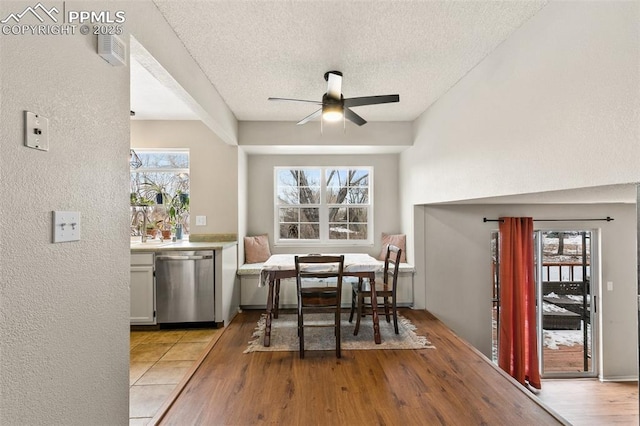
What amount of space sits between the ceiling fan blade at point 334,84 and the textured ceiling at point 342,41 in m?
0.13

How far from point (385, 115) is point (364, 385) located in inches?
125

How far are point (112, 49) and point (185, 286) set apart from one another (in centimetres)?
277

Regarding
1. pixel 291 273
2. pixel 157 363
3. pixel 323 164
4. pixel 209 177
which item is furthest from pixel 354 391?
pixel 323 164

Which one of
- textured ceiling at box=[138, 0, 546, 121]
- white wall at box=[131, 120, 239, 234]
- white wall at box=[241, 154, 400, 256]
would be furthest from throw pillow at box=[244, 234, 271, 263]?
textured ceiling at box=[138, 0, 546, 121]

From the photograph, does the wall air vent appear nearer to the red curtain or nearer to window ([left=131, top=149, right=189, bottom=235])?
window ([left=131, top=149, right=189, bottom=235])

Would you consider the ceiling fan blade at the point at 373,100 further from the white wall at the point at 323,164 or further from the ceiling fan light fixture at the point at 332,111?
the white wall at the point at 323,164

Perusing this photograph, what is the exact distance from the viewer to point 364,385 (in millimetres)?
2400

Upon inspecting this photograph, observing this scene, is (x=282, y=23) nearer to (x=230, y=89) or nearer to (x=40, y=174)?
(x=230, y=89)

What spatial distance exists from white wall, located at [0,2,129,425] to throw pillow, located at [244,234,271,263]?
303 centimetres

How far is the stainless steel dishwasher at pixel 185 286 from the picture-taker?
11.7 ft

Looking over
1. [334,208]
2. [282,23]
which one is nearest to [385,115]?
[334,208]

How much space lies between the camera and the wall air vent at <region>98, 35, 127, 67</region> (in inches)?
53.1

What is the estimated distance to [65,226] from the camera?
1.16m

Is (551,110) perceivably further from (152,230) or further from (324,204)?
(152,230)
